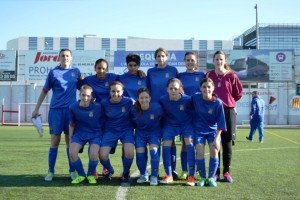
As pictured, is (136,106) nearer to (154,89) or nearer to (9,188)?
(154,89)

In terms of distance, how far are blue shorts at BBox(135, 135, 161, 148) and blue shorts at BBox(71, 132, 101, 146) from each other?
53 cm

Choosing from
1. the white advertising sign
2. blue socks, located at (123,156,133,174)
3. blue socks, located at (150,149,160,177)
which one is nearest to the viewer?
blue socks, located at (150,149,160,177)

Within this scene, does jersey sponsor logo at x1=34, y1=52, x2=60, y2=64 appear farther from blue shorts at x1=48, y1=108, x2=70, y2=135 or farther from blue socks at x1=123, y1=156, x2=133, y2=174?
blue socks at x1=123, y1=156, x2=133, y2=174

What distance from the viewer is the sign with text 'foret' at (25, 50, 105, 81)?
27.7 m

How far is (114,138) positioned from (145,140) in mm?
435

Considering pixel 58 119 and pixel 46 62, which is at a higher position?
pixel 46 62

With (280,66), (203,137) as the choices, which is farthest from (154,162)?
(280,66)

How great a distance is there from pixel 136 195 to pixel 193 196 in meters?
0.64

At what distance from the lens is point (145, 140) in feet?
16.8

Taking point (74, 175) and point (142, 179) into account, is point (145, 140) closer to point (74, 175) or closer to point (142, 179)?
point (142, 179)

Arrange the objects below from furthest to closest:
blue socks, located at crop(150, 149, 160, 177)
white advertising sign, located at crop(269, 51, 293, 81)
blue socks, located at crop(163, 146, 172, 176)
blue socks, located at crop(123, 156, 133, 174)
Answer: white advertising sign, located at crop(269, 51, 293, 81) < blue socks, located at crop(123, 156, 133, 174) < blue socks, located at crop(163, 146, 172, 176) < blue socks, located at crop(150, 149, 160, 177)

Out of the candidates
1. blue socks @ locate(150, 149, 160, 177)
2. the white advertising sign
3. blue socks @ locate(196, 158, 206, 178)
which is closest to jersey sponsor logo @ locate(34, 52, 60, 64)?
the white advertising sign

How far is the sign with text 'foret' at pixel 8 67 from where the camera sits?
2816cm

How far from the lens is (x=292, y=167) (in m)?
6.40
